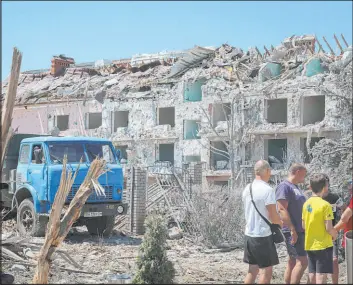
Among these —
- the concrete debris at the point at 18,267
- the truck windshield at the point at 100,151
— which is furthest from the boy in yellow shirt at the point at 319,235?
the truck windshield at the point at 100,151

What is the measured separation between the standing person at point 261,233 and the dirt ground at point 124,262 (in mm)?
1896

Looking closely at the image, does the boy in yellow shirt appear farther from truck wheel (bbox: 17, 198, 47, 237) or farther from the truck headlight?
truck wheel (bbox: 17, 198, 47, 237)

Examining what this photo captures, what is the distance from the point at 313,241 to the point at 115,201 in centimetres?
887

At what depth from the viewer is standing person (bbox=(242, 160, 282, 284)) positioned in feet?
23.3

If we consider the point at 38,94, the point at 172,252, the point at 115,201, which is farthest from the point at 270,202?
the point at 38,94

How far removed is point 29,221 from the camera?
597 inches

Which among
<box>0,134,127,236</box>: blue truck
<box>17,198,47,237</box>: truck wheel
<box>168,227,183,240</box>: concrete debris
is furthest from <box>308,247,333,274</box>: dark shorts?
<box>168,227,183,240</box>: concrete debris

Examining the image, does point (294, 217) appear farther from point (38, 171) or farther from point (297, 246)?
point (38, 171)

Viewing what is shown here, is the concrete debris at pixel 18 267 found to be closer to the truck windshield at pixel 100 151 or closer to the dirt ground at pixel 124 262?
Result: the dirt ground at pixel 124 262

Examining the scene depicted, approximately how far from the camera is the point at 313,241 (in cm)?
697

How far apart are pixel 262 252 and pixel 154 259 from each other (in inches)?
80.3

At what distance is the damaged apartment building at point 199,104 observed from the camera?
119 ft

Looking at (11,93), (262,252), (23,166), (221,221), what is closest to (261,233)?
(262,252)

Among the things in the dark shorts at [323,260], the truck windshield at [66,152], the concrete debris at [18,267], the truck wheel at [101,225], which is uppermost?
the truck windshield at [66,152]
